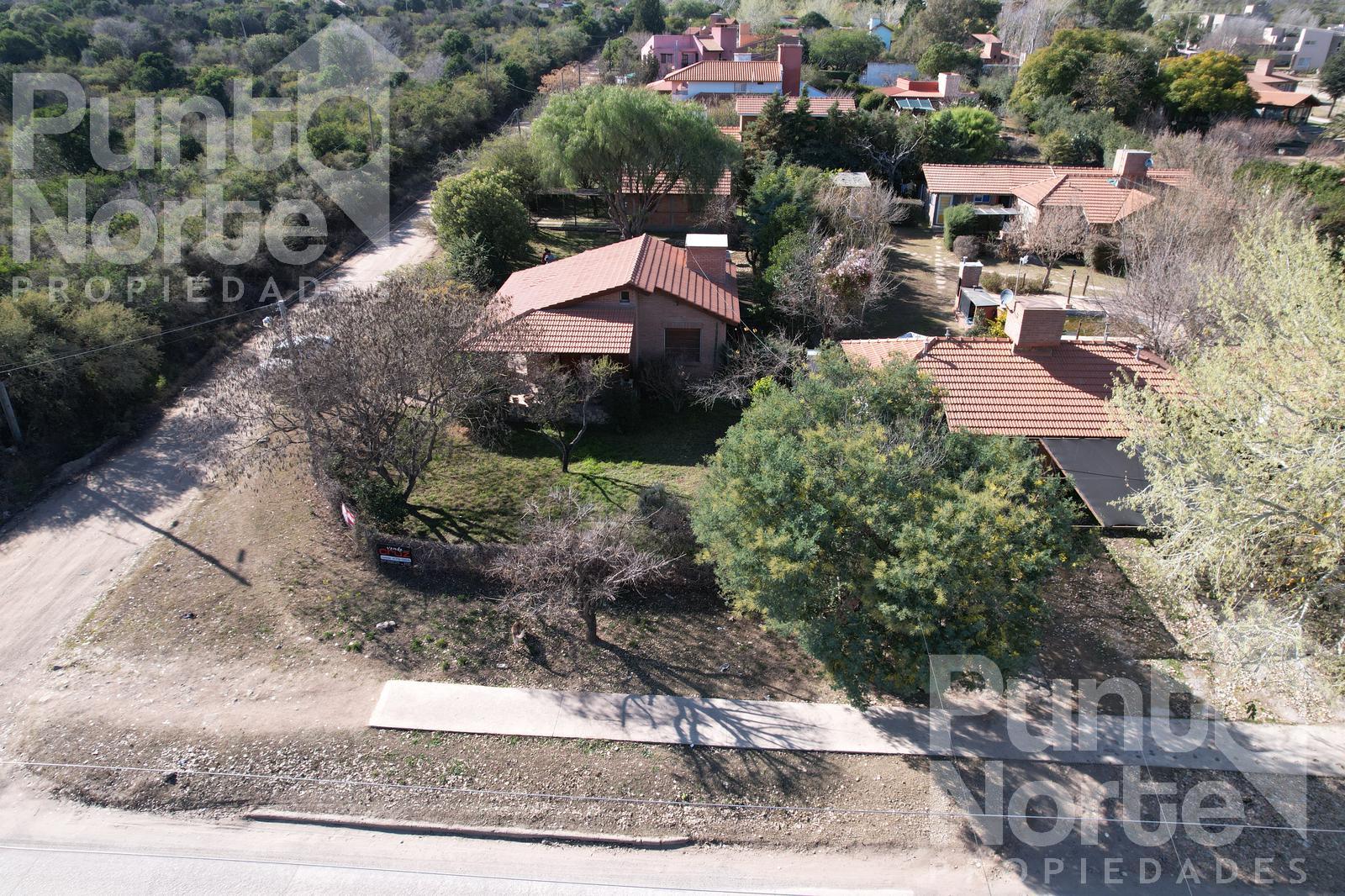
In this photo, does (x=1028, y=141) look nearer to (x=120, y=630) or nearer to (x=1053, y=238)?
(x=1053, y=238)

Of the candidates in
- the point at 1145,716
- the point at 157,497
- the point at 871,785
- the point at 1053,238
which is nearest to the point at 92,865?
the point at 157,497

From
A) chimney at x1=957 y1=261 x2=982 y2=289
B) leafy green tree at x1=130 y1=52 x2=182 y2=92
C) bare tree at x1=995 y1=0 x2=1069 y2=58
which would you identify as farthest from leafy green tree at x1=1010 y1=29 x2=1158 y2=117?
leafy green tree at x1=130 y1=52 x2=182 y2=92

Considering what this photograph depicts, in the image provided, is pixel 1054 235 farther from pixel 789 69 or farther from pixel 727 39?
pixel 727 39

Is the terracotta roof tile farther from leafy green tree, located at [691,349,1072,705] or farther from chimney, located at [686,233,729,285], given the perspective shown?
leafy green tree, located at [691,349,1072,705]

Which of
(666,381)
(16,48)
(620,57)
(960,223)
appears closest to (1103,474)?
(666,381)

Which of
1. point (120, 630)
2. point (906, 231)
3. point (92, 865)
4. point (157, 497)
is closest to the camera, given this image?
point (92, 865)
